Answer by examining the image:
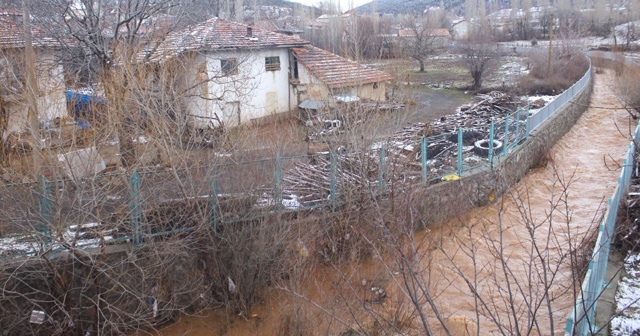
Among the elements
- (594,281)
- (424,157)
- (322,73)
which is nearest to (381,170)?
(424,157)

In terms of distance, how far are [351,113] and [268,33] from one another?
Result: 1235 centimetres

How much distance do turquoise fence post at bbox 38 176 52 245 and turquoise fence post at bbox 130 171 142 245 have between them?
110 centimetres

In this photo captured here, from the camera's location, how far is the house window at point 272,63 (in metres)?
20.9

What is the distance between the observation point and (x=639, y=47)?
43.3 meters

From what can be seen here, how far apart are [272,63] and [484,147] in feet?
35.8

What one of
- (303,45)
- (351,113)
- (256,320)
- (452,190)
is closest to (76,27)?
(351,113)

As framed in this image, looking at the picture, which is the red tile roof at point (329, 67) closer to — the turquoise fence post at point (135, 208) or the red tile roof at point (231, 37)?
Answer: the red tile roof at point (231, 37)

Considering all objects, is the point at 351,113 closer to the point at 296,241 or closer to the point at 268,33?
the point at 296,241

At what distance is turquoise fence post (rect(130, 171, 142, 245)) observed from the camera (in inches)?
293

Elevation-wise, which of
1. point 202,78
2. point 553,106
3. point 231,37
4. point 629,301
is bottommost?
point 629,301

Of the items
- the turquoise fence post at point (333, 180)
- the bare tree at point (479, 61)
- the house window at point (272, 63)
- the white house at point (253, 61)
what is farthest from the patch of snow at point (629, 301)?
the bare tree at point (479, 61)

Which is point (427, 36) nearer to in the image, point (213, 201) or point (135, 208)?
point (213, 201)

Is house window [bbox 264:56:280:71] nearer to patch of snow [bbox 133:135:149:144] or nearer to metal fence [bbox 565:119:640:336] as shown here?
patch of snow [bbox 133:135:149:144]

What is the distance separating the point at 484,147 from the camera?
13.1 meters
